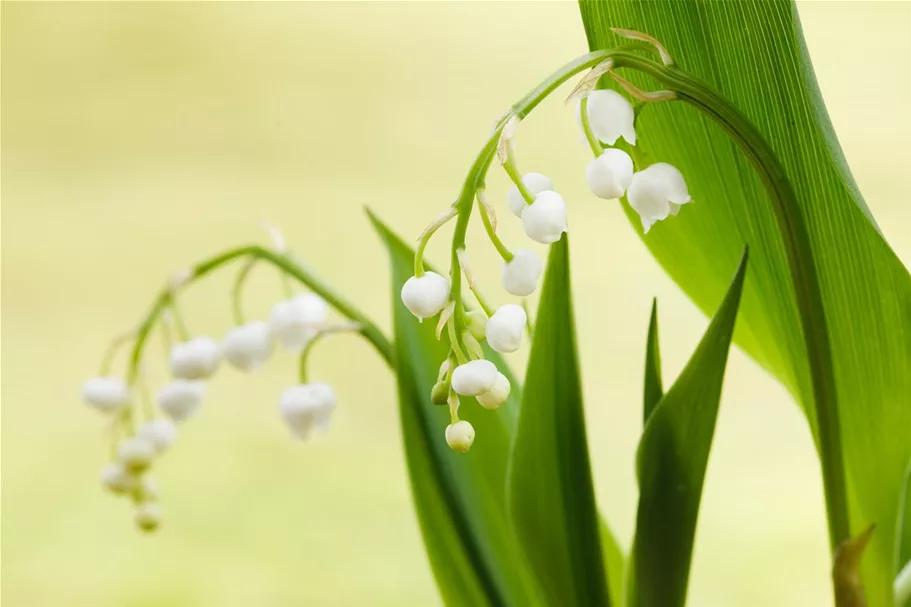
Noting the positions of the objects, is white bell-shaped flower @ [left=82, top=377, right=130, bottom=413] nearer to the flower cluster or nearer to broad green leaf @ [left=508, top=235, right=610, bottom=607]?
the flower cluster

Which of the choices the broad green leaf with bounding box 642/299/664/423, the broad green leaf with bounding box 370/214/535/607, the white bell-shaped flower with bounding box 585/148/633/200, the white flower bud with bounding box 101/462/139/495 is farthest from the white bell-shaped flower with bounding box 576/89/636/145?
the white flower bud with bounding box 101/462/139/495

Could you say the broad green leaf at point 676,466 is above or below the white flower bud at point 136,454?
below

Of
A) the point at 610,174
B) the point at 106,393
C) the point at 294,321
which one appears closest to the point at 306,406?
the point at 294,321

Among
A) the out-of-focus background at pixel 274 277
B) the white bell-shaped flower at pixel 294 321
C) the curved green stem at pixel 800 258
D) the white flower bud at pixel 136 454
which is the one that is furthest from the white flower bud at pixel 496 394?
the out-of-focus background at pixel 274 277

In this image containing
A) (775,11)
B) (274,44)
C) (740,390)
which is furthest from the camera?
(274,44)

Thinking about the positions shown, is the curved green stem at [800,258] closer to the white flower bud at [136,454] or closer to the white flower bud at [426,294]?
the white flower bud at [426,294]

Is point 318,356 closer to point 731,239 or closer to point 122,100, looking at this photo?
point 122,100

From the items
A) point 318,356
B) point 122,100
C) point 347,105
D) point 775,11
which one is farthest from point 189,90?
point 775,11
